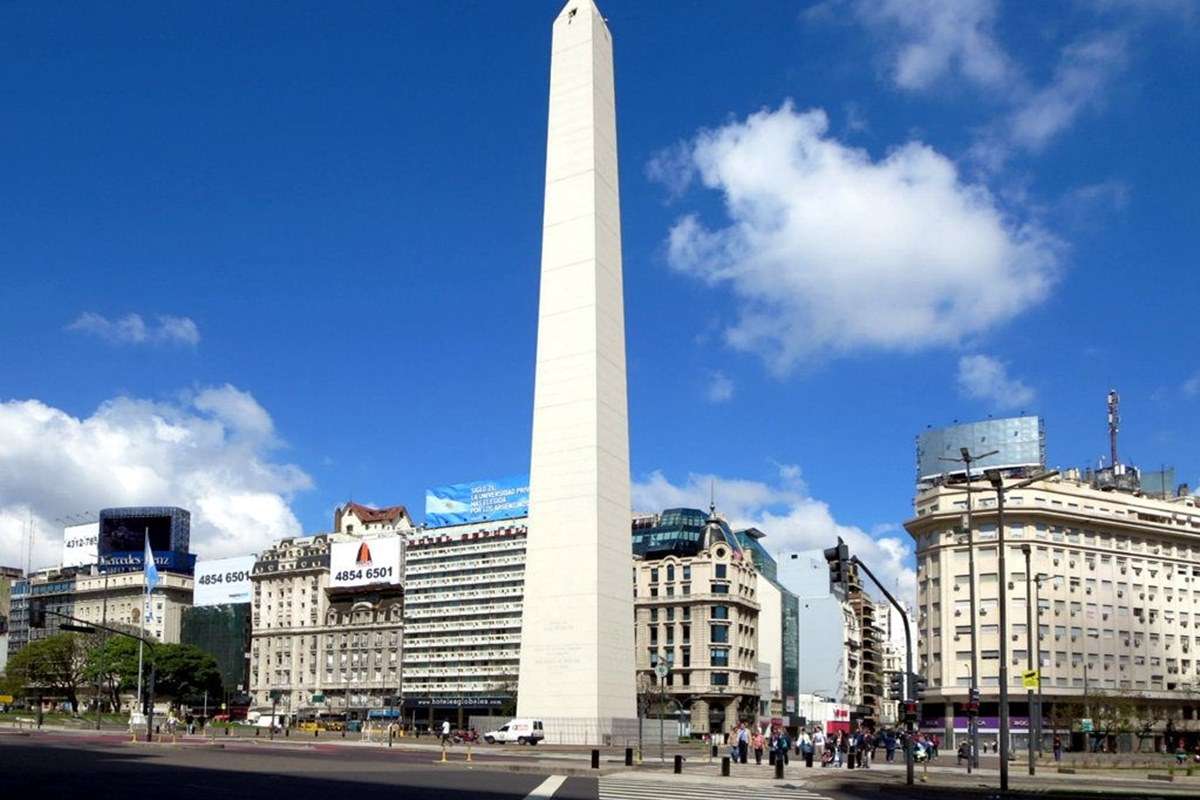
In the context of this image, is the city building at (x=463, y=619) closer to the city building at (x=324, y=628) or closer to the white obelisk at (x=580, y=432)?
the city building at (x=324, y=628)

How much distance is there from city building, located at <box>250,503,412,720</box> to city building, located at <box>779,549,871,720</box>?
Result: 1822 inches

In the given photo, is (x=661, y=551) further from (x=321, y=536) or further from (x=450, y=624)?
(x=321, y=536)

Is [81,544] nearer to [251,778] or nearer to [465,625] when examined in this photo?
[465,625]

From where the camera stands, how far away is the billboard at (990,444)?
4050 inches

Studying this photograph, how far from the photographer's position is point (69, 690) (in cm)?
13425

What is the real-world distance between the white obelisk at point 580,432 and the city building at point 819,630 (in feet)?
317

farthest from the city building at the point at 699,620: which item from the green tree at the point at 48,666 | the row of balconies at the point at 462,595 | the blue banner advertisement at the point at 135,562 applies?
the blue banner advertisement at the point at 135,562

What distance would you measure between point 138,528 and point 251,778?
15296 cm

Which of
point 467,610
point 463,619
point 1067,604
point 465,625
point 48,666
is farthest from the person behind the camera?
point 48,666

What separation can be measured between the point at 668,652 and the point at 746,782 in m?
78.2

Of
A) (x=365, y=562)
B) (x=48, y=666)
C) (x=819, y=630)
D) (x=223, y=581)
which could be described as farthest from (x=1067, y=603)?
(x=223, y=581)

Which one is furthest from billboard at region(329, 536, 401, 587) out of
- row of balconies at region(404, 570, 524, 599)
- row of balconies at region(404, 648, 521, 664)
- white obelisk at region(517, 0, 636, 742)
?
white obelisk at region(517, 0, 636, 742)

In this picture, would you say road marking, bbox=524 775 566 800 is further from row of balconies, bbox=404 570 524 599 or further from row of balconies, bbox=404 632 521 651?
row of balconies, bbox=404 570 524 599

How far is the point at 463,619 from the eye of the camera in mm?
128500
